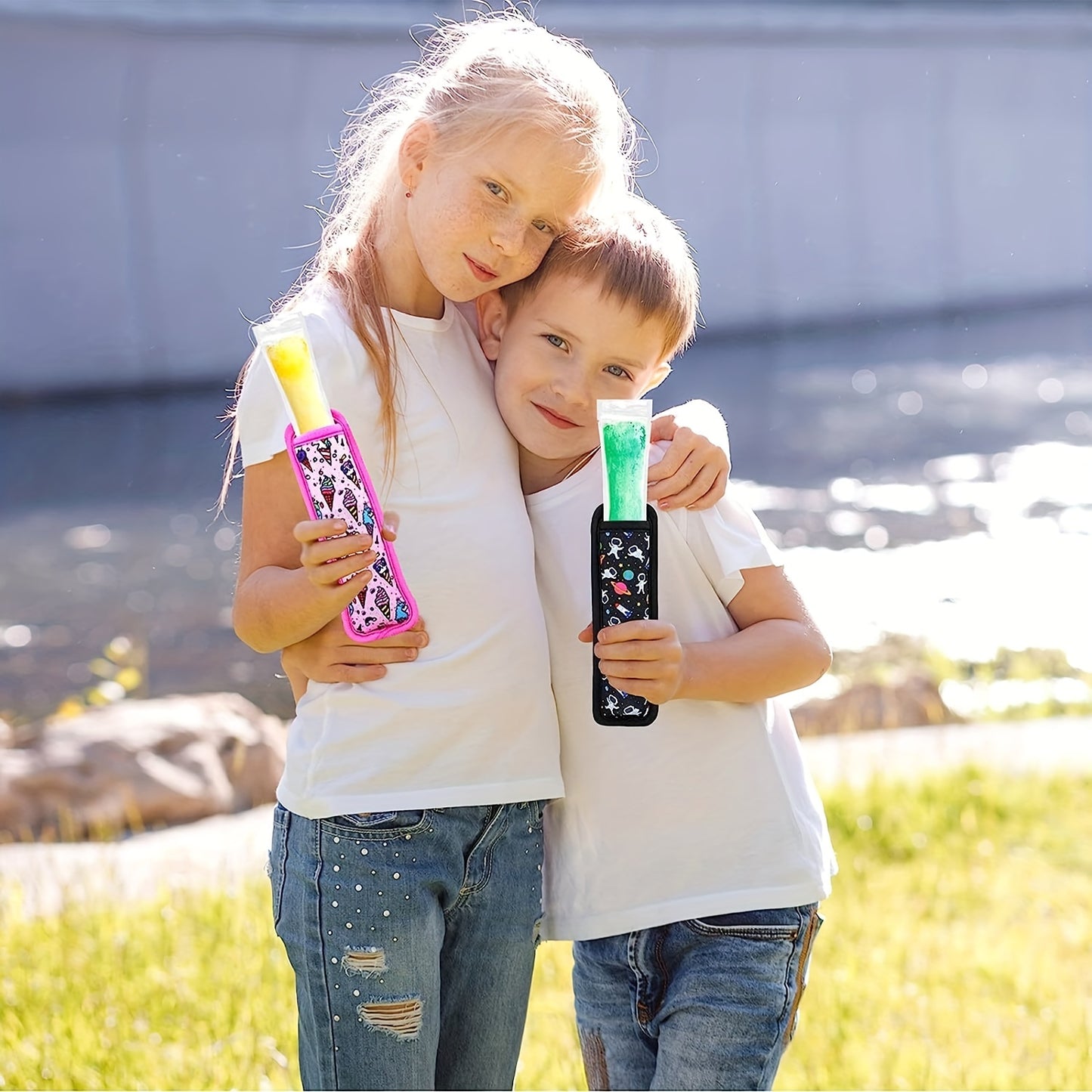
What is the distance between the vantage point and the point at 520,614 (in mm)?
1714

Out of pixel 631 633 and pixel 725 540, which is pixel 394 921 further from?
pixel 725 540

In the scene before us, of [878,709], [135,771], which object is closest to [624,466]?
[135,771]

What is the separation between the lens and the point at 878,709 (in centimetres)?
464

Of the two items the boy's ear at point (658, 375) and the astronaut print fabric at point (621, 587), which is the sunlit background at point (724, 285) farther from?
the astronaut print fabric at point (621, 587)

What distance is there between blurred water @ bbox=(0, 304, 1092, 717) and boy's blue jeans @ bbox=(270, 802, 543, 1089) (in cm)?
327

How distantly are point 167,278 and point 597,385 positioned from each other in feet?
26.2

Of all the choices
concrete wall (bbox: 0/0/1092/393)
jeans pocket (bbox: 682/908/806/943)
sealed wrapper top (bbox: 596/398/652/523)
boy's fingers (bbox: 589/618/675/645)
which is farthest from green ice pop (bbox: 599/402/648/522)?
concrete wall (bbox: 0/0/1092/393)

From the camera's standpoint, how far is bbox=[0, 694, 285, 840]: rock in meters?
3.80

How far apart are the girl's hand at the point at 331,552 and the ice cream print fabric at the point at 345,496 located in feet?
0.06

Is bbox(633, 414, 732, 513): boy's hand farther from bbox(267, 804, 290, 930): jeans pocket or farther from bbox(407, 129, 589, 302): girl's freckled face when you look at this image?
bbox(267, 804, 290, 930): jeans pocket

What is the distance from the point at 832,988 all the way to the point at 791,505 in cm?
488

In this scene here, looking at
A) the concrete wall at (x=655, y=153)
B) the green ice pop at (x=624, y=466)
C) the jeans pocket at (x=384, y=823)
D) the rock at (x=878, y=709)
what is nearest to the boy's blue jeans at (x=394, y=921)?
the jeans pocket at (x=384, y=823)

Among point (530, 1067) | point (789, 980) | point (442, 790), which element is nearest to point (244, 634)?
point (442, 790)

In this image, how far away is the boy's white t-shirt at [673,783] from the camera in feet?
5.58
